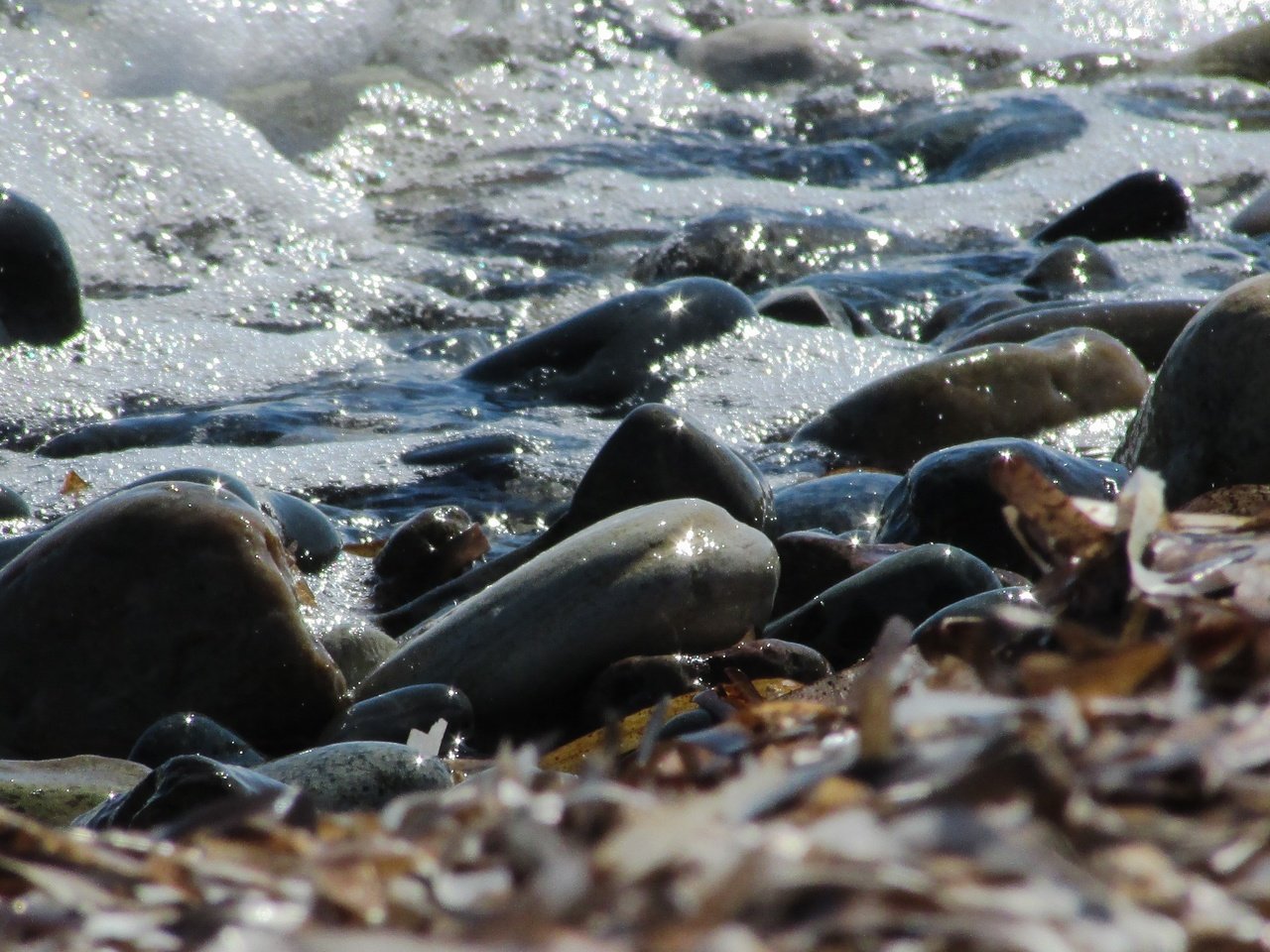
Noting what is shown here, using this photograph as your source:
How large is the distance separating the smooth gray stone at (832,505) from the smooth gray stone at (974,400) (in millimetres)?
757

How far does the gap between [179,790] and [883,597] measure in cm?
161

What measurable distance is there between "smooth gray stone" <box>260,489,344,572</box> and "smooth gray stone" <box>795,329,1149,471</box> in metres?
1.76

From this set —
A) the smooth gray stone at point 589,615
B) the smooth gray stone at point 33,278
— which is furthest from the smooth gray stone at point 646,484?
the smooth gray stone at point 33,278

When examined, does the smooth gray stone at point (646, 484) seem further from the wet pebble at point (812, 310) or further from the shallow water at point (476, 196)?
the wet pebble at point (812, 310)

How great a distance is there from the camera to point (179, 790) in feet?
6.26

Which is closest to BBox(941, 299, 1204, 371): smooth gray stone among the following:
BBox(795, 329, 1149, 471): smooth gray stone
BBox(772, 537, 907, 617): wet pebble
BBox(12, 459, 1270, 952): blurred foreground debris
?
BBox(795, 329, 1149, 471): smooth gray stone

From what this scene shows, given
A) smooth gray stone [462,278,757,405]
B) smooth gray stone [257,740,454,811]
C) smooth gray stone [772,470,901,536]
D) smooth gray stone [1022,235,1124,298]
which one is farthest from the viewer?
smooth gray stone [1022,235,1124,298]

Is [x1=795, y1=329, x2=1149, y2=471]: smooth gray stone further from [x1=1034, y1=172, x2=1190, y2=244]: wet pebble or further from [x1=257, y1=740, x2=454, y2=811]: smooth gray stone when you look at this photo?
[x1=1034, y1=172, x2=1190, y2=244]: wet pebble

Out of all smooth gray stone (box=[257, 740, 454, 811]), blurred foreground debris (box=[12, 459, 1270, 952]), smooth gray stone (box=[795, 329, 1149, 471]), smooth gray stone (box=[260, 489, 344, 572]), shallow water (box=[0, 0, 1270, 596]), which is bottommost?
shallow water (box=[0, 0, 1270, 596])

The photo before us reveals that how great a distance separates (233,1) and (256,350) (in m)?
4.86

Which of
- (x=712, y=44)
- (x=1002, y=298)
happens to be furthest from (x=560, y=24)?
(x=1002, y=298)

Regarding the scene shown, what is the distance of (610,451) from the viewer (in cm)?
400

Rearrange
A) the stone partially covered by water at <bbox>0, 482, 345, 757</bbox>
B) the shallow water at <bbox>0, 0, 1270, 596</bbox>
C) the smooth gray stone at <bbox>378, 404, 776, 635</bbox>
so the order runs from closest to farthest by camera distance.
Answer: the stone partially covered by water at <bbox>0, 482, 345, 757</bbox> < the smooth gray stone at <bbox>378, 404, 776, 635</bbox> < the shallow water at <bbox>0, 0, 1270, 596</bbox>

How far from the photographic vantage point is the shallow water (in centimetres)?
553
